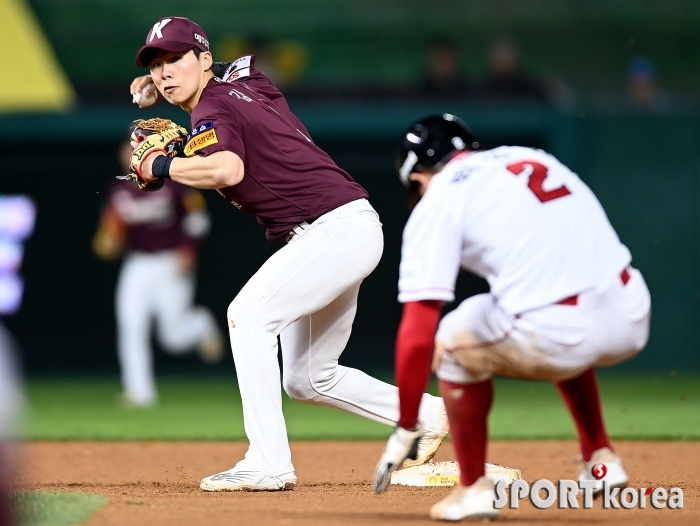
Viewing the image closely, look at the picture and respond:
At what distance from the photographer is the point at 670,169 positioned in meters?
11.5

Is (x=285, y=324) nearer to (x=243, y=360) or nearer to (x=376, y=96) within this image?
(x=243, y=360)

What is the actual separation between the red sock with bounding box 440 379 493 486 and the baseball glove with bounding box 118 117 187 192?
163 centimetres

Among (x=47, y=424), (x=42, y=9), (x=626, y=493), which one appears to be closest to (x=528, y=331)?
(x=626, y=493)

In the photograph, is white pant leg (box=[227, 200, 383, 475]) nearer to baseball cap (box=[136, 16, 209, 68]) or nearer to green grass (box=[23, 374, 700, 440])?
baseball cap (box=[136, 16, 209, 68])

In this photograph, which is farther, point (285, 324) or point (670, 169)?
point (670, 169)

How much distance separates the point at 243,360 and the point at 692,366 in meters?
7.86

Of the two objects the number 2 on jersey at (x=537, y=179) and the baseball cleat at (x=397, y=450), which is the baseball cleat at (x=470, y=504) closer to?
the baseball cleat at (x=397, y=450)

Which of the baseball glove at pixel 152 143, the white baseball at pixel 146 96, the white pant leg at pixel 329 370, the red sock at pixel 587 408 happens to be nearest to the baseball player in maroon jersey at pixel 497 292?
the red sock at pixel 587 408

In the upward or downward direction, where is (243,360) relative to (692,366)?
upward

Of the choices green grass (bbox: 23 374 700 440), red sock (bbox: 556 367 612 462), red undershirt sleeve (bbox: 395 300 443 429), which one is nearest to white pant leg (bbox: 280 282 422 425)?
red sock (bbox: 556 367 612 462)

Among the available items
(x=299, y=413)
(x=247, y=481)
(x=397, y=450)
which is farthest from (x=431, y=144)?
(x=299, y=413)

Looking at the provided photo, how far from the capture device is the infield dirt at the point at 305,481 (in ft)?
12.5

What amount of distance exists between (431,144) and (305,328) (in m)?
1.40

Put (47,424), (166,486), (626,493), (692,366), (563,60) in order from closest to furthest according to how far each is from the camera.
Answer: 1. (626,493)
2. (166,486)
3. (47,424)
4. (692,366)
5. (563,60)
